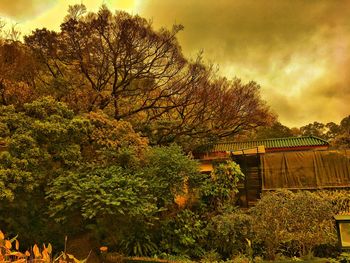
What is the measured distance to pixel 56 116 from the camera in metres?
9.53

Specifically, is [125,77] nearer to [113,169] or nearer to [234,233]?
[113,169]

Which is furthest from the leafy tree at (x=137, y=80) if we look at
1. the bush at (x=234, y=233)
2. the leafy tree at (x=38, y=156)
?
the bush at (x=234, y=233)

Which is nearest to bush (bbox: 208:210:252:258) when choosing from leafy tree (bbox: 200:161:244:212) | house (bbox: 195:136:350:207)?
leafy tree (bbox: 200:161:244:212)

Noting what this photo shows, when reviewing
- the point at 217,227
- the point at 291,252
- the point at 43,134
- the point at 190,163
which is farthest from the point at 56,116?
the point at 291,252

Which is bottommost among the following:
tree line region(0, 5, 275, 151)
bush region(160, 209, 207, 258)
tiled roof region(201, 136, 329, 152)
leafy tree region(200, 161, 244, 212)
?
bush region(160, 209, 207, 258)

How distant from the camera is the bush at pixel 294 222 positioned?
8.38 metres

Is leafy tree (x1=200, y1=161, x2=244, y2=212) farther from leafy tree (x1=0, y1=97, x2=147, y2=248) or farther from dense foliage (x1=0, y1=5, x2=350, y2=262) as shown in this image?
leafy tree (x1=0, y1=97, x2=147, y2=248)

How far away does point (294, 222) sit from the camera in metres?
8.41

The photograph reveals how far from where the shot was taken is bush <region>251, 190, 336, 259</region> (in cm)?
838

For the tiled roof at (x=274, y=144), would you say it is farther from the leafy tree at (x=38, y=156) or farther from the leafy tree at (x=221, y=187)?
the leafy tree at (x=38, y=156)

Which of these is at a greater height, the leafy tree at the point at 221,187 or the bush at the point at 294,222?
the leafy tree at the point at 221,187

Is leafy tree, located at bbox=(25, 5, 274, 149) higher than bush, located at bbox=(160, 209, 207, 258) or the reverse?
higher

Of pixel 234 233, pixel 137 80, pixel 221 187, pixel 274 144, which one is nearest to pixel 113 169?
pixel 234 233

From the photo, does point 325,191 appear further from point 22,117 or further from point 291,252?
point 22,117
